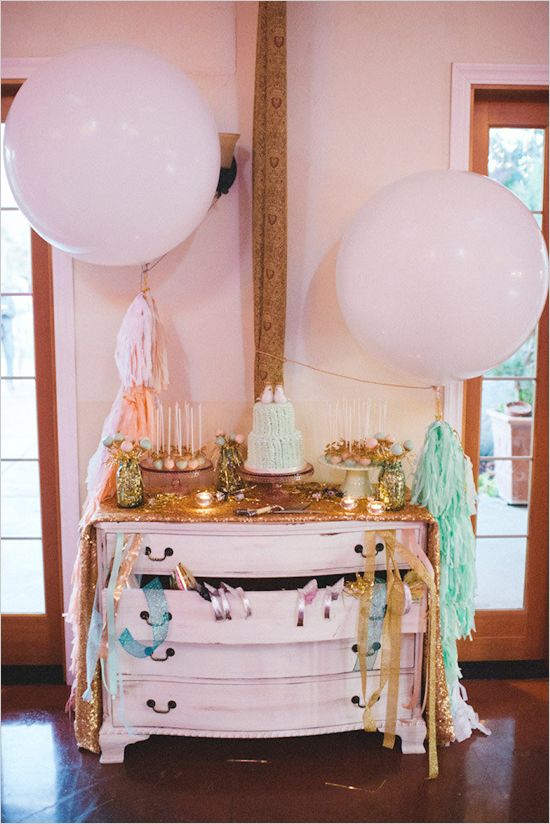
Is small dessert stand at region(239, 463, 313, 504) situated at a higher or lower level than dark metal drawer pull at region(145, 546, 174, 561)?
higher

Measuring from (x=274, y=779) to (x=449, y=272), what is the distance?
148 cm

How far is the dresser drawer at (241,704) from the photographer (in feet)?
6.04

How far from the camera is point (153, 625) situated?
1789 mm

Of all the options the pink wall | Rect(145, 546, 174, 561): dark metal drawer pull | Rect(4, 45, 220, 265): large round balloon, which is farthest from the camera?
the pink wall

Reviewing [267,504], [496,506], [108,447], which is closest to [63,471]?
[108,447]

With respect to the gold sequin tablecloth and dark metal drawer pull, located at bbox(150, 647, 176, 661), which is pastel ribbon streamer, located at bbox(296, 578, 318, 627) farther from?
dark metal drawer pull, located at bbox(150, 647, 176, 661)

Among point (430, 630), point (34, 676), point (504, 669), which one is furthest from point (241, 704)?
point (504, 669)

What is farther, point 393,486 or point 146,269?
point 146,269

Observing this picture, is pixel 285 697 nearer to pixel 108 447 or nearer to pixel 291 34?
pixel 108 447

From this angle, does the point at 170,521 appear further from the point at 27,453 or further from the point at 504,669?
the point at 504,669

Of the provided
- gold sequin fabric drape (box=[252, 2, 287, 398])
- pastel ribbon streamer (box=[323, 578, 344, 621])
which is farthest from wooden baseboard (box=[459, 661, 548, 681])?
gold sequin fabric drape (box=[252, 2, 287, 398])

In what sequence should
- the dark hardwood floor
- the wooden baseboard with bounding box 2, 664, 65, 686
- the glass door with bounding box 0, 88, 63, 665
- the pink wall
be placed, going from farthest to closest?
the wooden baseboard with bounding box 2, 664, 65, 686 < the glass door with bounding box 0, 88, 63, 665 < the pink wall < the dark hardwood floor

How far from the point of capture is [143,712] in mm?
1875

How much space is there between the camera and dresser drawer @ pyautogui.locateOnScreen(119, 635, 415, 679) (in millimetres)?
1826
